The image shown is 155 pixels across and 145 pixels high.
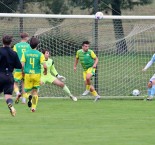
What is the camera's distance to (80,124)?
52.9 ft

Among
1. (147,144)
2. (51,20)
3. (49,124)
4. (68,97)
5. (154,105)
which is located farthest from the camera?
(51,20)

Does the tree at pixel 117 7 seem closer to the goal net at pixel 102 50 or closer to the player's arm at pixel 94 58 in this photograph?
the goal net at pixel 102 50

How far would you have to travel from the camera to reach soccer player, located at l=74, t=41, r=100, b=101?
22.9 metres

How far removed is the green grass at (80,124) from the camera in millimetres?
13613

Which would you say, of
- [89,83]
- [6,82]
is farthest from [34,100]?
[89,83]

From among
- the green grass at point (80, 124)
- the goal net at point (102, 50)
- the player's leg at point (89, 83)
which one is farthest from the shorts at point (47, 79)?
the goal net at point (102, 50)

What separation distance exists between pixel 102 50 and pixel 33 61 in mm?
5486

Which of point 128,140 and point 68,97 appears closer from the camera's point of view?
point 128,140

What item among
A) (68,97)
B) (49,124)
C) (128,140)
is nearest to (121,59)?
(68,97)

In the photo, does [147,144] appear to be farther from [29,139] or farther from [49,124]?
[49,124]

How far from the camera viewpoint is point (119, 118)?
688 inches

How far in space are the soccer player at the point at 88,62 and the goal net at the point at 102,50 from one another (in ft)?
3.57

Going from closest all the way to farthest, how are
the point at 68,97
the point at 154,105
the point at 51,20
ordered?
the point at 154,105
the point at 68,97
the point at 51,20

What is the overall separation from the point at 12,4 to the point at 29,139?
14163 mm
